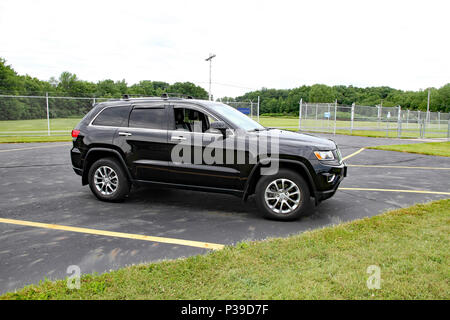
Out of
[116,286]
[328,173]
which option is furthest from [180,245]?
[328,173]

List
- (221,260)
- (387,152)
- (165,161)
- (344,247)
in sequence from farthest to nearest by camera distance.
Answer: (387,152) < (165,161) < (344,247) < (221,260)

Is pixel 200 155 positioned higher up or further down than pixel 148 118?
further down

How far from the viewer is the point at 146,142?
18.8ft

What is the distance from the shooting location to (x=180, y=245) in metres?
4.14

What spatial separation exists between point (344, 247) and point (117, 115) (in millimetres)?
4269

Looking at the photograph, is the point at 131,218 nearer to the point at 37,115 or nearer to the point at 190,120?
the point at 190,120

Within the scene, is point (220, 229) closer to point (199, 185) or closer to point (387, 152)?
point (199, 185)

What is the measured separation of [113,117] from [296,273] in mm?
4258

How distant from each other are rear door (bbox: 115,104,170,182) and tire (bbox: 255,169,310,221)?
64.3 inches

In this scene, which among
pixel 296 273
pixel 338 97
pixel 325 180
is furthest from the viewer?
pixel 338 97

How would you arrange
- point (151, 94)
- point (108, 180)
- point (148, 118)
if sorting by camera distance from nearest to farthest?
point (148, 118) < point (108, 180) < point (151, 94)

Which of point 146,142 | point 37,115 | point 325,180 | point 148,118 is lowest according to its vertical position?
point 325,180

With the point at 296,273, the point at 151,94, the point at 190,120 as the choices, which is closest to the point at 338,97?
the point at 151,94

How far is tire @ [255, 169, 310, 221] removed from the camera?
505cm
